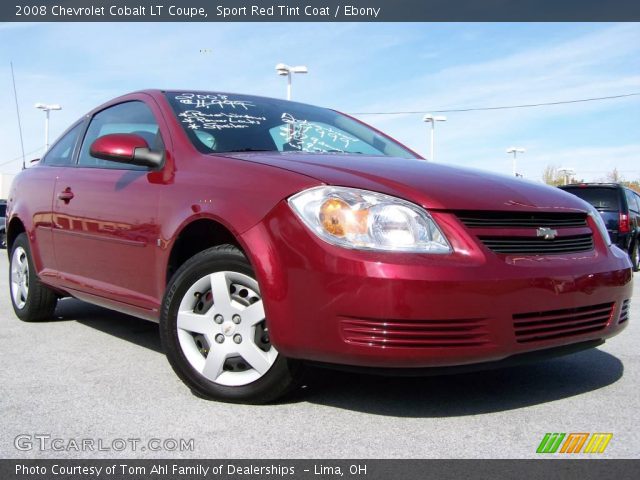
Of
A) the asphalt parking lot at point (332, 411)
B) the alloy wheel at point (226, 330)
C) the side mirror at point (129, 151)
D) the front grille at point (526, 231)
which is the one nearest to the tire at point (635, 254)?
the asphalt parking lot at point (332, 411)

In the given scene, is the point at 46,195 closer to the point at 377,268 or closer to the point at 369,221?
the point at 369,221

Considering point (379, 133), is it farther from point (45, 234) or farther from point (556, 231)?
point (45, 234)

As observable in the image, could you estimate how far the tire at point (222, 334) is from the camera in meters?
2.96

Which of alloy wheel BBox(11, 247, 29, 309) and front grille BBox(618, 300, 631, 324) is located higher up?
front grille BBox(618, 300, 631, 324)

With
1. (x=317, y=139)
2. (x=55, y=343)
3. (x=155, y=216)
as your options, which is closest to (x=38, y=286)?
(x=55, y=343)

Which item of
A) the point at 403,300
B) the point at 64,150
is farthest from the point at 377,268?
the point at 64,150

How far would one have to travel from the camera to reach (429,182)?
297cm

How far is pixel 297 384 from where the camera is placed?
298 cm

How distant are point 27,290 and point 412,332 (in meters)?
3.60

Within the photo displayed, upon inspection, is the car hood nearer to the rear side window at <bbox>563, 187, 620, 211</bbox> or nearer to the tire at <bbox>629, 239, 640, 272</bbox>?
the rear side window at <bbox>563, 187, 620, 211</bbox>

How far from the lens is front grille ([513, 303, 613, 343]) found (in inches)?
109
